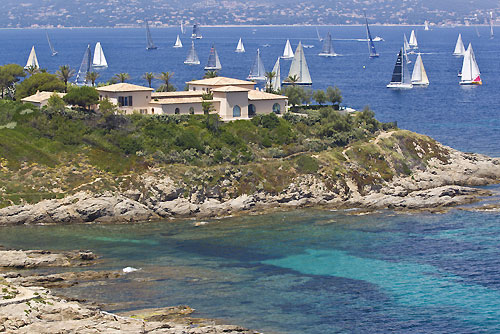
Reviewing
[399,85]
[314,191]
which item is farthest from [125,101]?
[399,85]

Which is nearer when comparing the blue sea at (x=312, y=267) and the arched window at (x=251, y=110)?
the blue sea at (x=312, y=267)

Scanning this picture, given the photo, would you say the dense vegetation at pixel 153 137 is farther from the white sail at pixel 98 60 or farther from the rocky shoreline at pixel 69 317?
the white sail at pixel 98 60

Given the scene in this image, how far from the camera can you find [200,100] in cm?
9188

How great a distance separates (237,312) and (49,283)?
43.5ft

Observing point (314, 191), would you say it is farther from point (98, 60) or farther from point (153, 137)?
point (98, 60)

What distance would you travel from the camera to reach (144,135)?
84.0 m

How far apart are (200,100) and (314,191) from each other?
19.8 m

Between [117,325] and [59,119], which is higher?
[59,119]

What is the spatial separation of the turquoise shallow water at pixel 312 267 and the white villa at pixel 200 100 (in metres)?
20.0

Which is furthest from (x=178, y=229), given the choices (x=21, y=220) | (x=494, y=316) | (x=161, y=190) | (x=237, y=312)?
(x=494, y=316)

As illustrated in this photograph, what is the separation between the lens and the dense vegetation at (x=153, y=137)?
80000 millimetres

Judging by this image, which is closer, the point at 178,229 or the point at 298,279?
the point at 298,279

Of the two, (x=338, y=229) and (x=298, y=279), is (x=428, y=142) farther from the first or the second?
(x=298, y=279)

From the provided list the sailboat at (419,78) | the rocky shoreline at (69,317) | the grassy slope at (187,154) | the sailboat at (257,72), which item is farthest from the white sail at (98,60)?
the rocky shoreline at (69,317)
